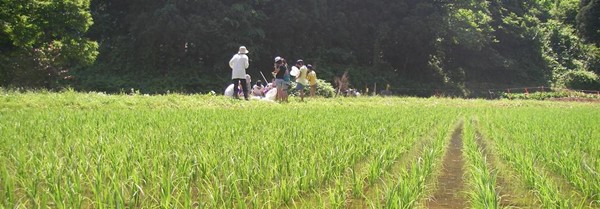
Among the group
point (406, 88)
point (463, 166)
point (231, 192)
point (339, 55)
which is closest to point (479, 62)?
point (406, 88)

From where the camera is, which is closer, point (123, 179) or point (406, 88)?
point (123, 179)

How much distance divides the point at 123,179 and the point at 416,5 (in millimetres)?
23422

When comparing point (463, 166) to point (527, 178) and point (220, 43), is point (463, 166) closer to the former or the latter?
point (527, 178)

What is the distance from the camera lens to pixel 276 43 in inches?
868

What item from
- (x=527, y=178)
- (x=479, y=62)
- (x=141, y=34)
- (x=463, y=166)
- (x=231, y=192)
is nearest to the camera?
(x=231, y=192)

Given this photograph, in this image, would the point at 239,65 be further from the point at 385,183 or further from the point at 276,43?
the point at 276,43

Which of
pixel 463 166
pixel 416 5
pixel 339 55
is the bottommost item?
pixel 463 166

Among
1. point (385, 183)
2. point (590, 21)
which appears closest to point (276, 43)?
point (590, 21)

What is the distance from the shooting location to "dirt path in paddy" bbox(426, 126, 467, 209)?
237 centimetres

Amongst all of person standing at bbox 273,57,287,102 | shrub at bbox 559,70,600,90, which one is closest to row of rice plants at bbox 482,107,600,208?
person standing at bbox 273,57,287,102

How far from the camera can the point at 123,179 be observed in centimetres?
238

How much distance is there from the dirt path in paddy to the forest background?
33.1ft

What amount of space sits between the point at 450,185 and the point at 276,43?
19.6 m

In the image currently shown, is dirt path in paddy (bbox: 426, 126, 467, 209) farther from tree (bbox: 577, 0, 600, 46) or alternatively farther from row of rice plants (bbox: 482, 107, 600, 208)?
tree (bbox: 577, 0, 600, 46)
